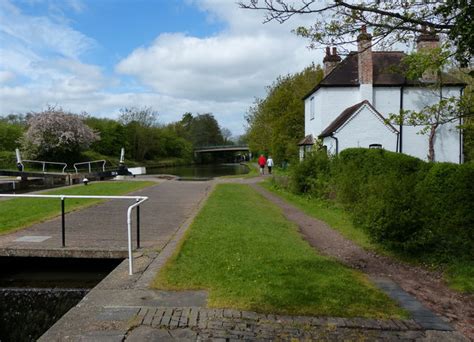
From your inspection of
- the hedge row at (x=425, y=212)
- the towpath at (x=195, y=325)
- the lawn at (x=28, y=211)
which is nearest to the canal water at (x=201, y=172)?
the lawn at (x=28, y=211)

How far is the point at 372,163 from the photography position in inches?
586

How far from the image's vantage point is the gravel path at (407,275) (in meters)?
5.30

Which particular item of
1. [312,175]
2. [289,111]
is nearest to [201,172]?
[289,111]

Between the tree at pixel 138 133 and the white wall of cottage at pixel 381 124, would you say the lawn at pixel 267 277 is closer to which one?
the white wall of cottage at pixel 381 124

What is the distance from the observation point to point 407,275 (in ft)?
23.6

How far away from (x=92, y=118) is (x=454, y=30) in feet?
221

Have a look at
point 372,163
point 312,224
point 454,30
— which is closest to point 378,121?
point 372,163

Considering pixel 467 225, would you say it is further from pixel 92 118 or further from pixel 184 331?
pixel 92 118

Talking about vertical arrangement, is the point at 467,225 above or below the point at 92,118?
below

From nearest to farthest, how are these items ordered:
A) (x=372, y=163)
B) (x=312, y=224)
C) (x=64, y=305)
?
(x=64, y=305), (x=312, y=224), (x=372, y=163)

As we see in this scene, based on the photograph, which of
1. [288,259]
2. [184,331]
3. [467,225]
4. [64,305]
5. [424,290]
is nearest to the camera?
[184,331]

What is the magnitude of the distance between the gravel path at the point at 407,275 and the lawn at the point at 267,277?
1.76 feet

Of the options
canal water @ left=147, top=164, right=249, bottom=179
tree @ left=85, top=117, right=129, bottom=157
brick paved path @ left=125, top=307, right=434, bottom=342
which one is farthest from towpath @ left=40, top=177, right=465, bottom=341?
tree @ left=85, top=117, right=129, bottom=157

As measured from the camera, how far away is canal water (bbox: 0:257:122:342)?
19.7 ft
